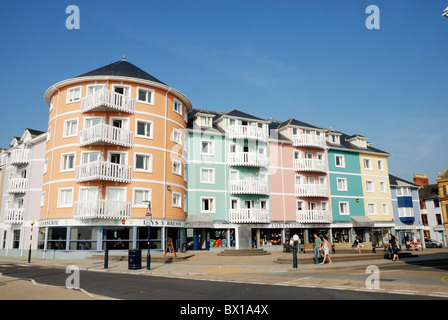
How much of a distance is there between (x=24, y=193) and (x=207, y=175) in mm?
18216

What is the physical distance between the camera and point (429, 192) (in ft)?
186

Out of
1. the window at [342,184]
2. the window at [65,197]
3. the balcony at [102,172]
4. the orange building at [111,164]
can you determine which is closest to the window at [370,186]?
the window at [342,184]

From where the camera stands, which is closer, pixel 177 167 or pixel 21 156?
pixel 177 167

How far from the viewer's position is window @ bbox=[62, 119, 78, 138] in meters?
28.6

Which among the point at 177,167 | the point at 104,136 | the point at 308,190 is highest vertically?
the point at 104,136

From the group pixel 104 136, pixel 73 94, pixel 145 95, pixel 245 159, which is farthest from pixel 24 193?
pixel 245 159

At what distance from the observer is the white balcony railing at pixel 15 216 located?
3237cm

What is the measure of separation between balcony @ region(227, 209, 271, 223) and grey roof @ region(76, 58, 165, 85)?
13867mm

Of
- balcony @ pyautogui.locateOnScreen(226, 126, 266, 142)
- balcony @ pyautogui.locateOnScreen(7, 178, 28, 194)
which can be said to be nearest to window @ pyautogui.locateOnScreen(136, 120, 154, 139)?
balcony @ pyautogui.locateOnScreen(226, 126, 266, 142)

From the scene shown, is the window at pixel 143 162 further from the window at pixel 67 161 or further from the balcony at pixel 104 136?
the window at pixel 67 161

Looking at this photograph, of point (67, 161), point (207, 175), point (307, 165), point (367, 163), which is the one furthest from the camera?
point (367, 163)

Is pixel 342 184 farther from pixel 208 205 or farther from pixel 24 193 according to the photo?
pixel 24 193

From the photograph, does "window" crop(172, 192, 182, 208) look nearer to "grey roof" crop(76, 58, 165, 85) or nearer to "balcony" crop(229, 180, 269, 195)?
"balcony" crop(229, 180, 269, 195)

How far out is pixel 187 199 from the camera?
1258 inches
